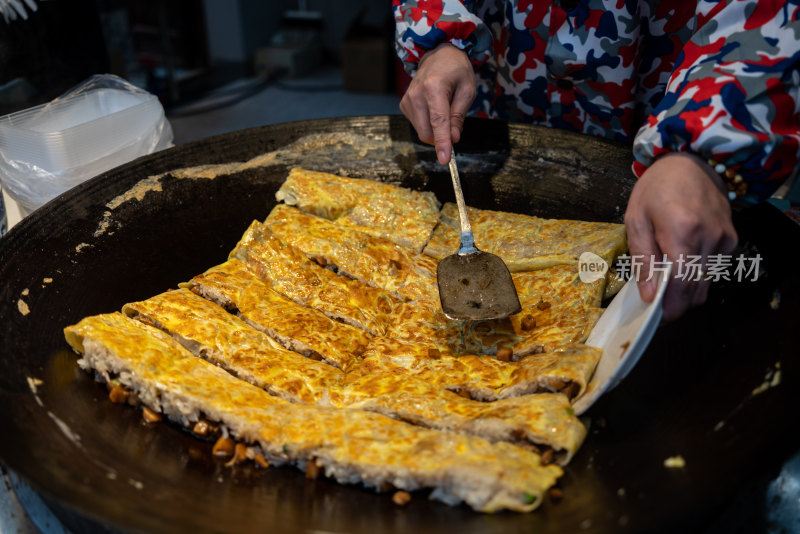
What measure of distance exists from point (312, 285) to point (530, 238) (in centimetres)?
111

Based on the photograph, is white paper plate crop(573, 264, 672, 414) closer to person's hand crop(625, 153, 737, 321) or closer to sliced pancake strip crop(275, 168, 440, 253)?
person's hand crop(625, 153, 737, 321)

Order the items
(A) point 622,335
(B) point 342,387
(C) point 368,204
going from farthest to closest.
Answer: (C) point 368,204 < (B) point 342,387 < (A) point 622,335

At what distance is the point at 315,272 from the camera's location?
9.82 feet

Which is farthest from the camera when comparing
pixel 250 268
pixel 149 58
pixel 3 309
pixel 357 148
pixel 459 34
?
pixel 149 58

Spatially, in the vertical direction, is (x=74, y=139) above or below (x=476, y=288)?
above

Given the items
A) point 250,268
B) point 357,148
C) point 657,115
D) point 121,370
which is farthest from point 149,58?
point 657,115

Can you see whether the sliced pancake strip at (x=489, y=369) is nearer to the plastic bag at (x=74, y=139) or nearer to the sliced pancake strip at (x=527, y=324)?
the sliced pancake strip at (x=527, y=324)

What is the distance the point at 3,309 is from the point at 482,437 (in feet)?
6.08

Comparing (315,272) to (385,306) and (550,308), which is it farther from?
(550,308)

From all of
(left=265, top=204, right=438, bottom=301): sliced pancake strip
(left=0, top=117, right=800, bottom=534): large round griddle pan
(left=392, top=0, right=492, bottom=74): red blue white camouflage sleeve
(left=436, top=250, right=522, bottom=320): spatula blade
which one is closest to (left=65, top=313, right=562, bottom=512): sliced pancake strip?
(left=0, top=117, right=800, bottom=534): large round griddle pan

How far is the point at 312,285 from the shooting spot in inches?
115

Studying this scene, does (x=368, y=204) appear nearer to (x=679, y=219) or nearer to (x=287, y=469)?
(x=287, y=469)

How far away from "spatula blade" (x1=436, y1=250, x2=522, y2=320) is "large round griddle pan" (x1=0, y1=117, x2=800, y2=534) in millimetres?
550

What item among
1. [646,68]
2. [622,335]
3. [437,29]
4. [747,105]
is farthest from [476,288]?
[646,68]
